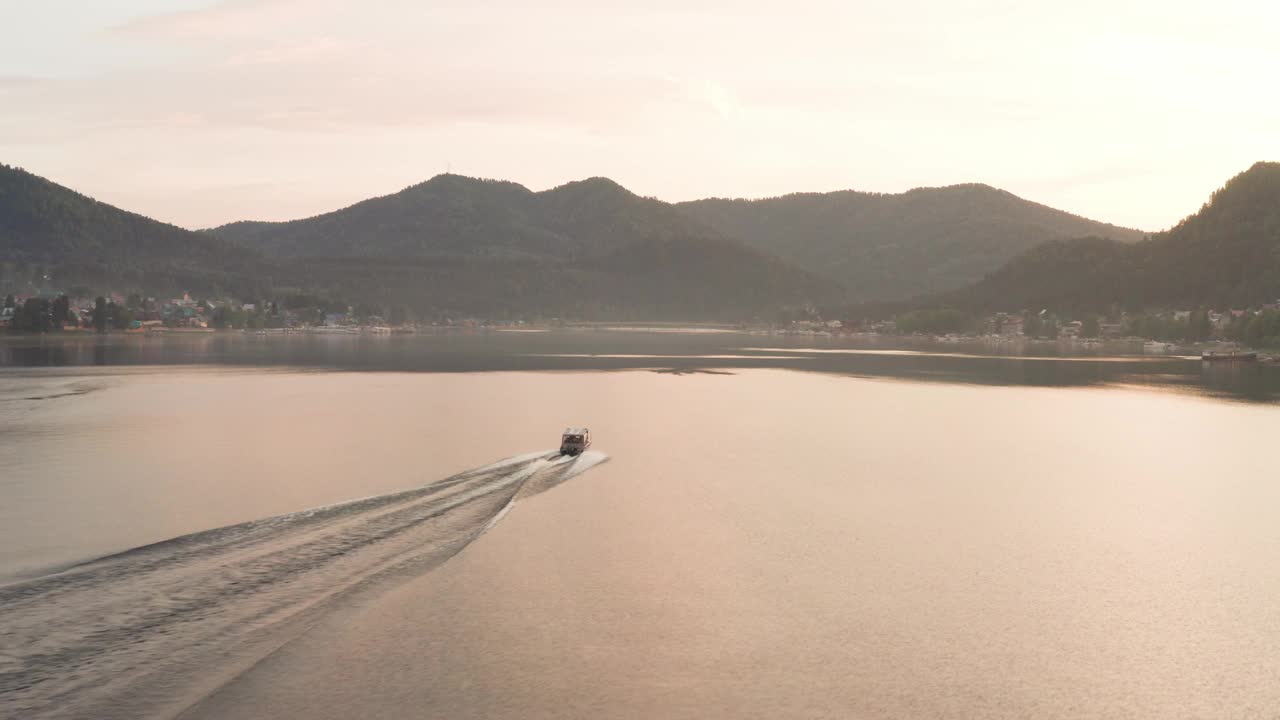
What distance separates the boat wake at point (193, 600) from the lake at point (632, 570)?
72mm

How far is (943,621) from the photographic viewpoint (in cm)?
1659

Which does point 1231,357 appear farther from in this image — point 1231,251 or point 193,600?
point 193,600

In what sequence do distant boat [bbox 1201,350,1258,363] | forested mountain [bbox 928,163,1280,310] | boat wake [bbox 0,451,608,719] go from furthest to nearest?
1. forested mountain [bbox 928,163,1280,310]
2. distant boat [bbox 1201,350,1258,363]
3. boat wake [bbox 0,451,608,719]

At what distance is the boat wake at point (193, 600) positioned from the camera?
42.9 ft

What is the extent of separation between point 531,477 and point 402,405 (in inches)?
982

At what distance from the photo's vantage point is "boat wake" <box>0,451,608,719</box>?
13062 mm

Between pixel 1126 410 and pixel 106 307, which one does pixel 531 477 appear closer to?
pixel 1126 410

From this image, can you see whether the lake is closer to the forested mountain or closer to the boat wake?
the boat wake

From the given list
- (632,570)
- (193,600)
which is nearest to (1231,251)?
(632,570)

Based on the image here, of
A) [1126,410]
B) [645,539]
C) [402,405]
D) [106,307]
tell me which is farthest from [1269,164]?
[106,307]

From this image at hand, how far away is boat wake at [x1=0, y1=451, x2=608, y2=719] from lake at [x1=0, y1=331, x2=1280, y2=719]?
0.07m

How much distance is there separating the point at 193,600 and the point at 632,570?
832cm

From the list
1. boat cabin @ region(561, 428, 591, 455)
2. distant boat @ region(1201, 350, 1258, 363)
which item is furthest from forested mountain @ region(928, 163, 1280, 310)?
boat cabin @ region(561, 428, 591, 455)

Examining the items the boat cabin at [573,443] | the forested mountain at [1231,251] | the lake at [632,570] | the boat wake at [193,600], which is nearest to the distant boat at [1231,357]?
the forested mountain at [1231,251]
